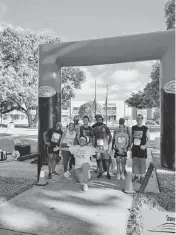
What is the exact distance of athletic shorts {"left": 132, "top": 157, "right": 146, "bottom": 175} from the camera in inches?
214

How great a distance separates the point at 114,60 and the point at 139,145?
135 inches

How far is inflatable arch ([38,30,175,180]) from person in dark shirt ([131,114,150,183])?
172cm

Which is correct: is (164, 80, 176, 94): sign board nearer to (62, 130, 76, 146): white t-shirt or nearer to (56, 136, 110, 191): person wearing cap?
(56, 136, 110, 191): person wearing cap

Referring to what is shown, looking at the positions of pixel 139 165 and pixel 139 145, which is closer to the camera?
pixel 139 145

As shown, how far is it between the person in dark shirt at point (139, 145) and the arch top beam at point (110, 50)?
2646 millimetres

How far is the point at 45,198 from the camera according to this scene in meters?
4.43

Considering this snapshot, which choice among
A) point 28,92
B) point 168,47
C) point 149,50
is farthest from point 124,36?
point 28,92

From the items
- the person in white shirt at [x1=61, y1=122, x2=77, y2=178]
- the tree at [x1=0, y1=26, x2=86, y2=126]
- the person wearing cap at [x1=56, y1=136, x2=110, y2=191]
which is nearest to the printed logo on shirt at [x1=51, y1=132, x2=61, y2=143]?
the person in white shirt at [x1=61, y1=122, x2=77, y2=178]

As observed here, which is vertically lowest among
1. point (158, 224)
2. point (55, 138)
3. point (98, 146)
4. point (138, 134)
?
point (158, 224)

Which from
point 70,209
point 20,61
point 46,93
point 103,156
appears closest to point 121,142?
point 103,156

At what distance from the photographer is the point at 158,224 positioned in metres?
3.13

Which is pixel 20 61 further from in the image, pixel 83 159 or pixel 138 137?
pixel 138 137

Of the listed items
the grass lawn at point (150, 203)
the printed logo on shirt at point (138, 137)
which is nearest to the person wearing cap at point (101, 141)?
the printed logo on shirt at point (138, 137)

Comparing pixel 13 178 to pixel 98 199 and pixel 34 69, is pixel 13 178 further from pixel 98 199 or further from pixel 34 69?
pixel 34 69
